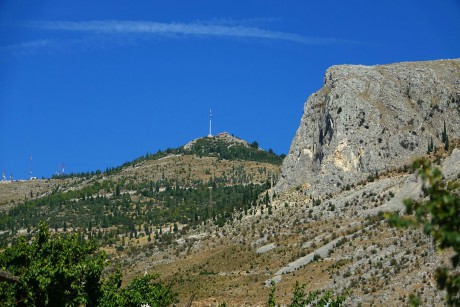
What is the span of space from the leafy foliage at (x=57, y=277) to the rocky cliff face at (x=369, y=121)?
6044 cm

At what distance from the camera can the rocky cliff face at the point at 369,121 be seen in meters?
92.9

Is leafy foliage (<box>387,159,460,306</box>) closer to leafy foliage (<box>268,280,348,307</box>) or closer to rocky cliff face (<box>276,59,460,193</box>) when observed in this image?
leafy foliage (<box>268,280,348,307</box>)

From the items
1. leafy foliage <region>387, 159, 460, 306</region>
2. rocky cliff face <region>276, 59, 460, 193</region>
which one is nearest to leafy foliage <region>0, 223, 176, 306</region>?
leafy foliage <region>387, 159, 460, 306</region>

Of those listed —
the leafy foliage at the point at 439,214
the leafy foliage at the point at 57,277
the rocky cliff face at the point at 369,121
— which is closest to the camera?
the leafy foliage at the point at 439,214

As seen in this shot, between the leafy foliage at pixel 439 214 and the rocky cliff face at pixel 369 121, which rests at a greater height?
the rocky cliff face at pixel 369 121

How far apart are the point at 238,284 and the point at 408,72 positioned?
151ft

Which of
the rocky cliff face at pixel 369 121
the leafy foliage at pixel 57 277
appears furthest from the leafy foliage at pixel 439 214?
the rocky cliff face at pixel 369 121

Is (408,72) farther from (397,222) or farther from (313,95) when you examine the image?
(397,222)

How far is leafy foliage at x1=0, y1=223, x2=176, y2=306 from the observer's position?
29594 mm

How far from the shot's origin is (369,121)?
95250 mm

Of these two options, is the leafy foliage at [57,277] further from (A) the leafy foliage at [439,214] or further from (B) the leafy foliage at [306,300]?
(A) the leafy foliage at [439,214]

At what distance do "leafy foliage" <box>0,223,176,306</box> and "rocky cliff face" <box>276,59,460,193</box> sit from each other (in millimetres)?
60444

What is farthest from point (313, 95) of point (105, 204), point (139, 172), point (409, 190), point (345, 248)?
point (139, 172)

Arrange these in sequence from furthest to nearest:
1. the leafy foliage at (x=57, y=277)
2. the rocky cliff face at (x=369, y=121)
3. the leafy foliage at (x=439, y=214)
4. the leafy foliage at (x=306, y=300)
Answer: the rocky cliff face at (x=369, y=121)
the leafy foliage at (x=57, y=277)
the leafy foliage at (x=306, y=300)
the leafy foliage at (x=439, y=214)
